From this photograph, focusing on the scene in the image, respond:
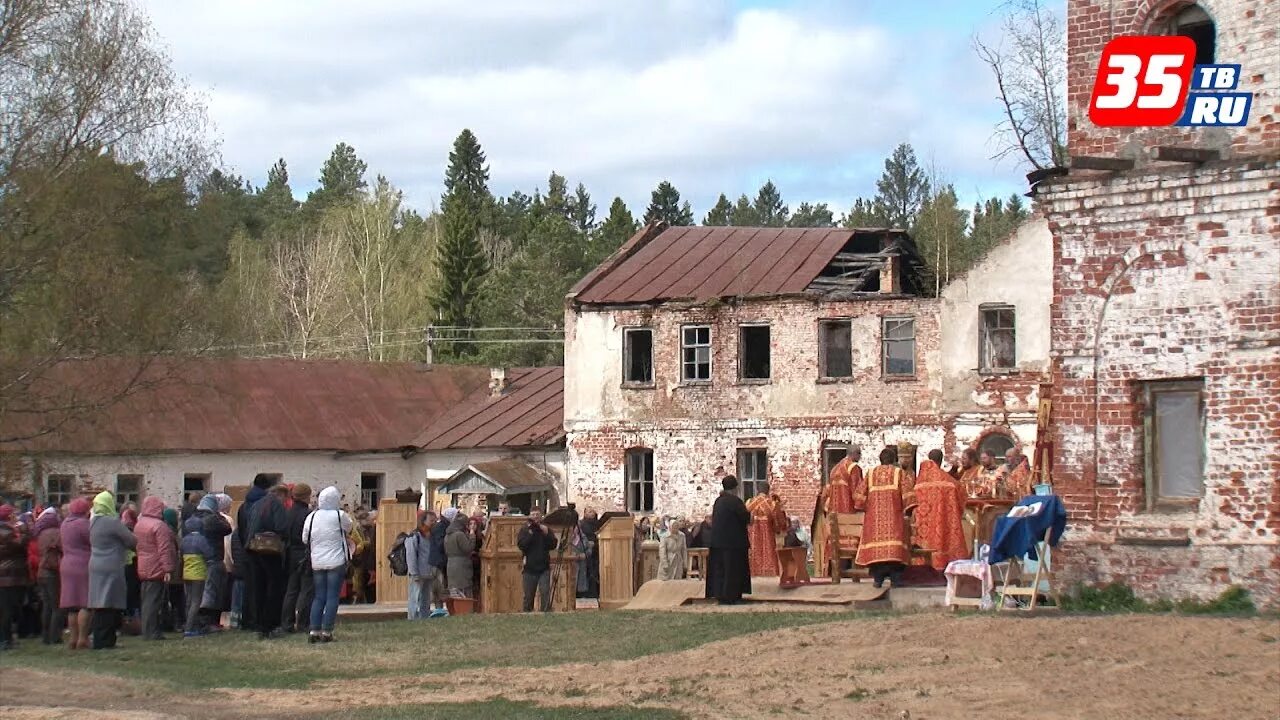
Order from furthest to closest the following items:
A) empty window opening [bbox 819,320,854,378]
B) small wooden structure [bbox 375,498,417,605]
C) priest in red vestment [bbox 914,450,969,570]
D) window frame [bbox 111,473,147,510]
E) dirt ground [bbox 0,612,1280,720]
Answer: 1. window frame [bbox 111,473,147,510]
2. empty window opening [bbox 819,320,854,378]
3. small wooden structure [bbox 375,498,417,605]
4. priest in red vestment [bbox 914,450,969,570]
5. dirt ground [bbox 0,612,1280,720]

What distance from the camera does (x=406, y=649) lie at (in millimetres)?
19375

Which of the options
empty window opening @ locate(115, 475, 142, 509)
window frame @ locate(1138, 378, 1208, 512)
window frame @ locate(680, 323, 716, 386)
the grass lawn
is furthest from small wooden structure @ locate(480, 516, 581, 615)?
empty window opening @ locate(115, 475, 142, 509)

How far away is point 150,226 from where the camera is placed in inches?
1446

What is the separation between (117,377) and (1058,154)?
66.2 feet

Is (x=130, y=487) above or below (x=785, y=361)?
below

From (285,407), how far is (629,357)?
927 cm

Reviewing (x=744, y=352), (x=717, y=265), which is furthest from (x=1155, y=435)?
(x=717, y=265)

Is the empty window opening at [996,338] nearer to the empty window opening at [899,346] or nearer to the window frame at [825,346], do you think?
the empty window opening at [899,346]

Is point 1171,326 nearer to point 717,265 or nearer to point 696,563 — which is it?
point 696,563

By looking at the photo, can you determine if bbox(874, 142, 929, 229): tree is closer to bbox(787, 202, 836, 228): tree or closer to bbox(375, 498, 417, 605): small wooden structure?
bbox(787, 202, 836, 228): tree

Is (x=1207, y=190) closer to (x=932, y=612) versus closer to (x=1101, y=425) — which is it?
(x=1101, y=425)

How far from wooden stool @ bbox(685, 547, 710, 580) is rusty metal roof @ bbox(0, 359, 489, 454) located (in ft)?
45.3

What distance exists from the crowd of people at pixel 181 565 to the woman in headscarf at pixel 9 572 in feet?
0.05

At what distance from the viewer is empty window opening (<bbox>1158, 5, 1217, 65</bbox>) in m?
19.0
